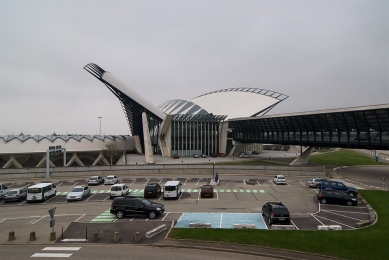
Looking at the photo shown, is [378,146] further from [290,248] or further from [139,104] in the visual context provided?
[139,104]

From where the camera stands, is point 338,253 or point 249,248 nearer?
point 338,253

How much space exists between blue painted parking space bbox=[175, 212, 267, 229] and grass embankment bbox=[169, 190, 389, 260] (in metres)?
2.18

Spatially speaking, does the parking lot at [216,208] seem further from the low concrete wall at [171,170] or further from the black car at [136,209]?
the low concrete wall at [171,170]

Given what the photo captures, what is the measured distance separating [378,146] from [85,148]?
62.3 meters

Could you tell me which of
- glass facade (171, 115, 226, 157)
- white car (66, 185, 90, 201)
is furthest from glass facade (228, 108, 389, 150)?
white car (66, 185, 90, 201)

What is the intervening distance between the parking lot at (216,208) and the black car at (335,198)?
0.54 meters

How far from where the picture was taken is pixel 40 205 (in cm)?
2514

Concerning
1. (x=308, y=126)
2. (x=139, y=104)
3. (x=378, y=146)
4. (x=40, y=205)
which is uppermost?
(x=139, y=104)

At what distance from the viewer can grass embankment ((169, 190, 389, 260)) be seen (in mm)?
13076

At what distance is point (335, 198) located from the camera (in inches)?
946

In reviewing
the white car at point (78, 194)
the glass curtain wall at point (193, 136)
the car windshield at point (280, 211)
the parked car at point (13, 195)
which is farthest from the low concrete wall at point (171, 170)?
the car windshield at point (280, 211)

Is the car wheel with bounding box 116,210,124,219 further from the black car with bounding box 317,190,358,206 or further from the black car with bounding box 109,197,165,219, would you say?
the black car with bounding box 317,190,358,206

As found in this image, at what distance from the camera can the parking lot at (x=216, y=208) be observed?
64.4ft

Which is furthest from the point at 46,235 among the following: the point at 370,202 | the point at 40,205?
the point at 370,202
